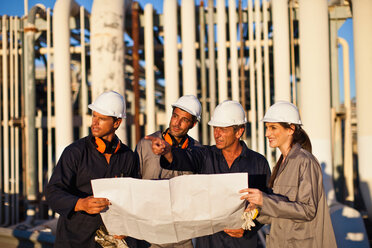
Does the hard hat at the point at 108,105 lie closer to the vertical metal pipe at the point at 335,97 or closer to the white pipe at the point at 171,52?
the white pipe at the point at 171,52

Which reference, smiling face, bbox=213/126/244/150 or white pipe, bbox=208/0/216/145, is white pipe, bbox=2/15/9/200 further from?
smiling face, bbox=213/126/244/150

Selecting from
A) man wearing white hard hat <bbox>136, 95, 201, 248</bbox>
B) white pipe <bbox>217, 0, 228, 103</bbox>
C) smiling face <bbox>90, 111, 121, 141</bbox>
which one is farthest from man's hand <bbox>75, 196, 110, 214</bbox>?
white pipe <bbox>217, 0, 228, 103</bbox>

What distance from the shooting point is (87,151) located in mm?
2359

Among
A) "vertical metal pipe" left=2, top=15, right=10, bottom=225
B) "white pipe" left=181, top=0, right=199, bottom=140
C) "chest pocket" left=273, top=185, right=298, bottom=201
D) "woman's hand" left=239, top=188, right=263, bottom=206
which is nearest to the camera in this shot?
"woman's hand" left=239, top=188, right=263, bottom=206

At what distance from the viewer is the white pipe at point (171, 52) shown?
6227 mm

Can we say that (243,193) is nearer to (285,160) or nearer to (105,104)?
(285,160)

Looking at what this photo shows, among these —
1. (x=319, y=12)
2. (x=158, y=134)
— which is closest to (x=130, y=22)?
(x=319, y=12)

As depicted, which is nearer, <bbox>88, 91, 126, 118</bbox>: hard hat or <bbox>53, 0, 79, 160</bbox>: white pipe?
<bbox>88, 91, 126, 118</bbox>: hard hat

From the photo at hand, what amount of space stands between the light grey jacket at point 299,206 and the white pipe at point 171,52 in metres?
4.26

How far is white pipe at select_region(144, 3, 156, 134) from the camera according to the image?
6367mm

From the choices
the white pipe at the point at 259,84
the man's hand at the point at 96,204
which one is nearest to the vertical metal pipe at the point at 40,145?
the white pipe at the point at 259,84

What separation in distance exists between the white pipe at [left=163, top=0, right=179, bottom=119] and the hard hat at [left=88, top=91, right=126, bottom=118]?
146 inches

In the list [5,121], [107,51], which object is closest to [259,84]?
[107,51]

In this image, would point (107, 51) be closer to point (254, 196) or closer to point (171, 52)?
point (171, 52)
